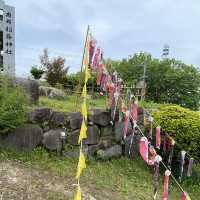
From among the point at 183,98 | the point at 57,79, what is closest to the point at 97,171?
the point at 57,79

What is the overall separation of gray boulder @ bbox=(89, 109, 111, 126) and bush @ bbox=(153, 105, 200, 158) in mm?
920

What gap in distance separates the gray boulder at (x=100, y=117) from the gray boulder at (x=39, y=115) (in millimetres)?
743

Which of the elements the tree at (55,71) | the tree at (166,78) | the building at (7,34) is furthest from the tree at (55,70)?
the tree at (166,78)

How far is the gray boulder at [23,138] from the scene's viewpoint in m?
5.03

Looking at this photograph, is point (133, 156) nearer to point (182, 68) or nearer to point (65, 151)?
point (65, 151)

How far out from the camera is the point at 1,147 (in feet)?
16.3

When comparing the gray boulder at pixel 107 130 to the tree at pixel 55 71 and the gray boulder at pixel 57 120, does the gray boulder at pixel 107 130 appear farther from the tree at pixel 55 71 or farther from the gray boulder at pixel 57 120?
the tree at pixel 55 71

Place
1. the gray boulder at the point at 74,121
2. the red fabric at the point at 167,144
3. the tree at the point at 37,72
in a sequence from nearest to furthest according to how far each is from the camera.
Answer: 1. the red fabric at the point at 167,144
2. the gray boulder at the point at 74,121
3. the tree at the point at 37,72

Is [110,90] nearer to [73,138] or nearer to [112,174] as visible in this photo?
[73,138]

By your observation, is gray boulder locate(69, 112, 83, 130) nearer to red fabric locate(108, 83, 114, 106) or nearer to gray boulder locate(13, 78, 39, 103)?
red fabric locate(108, 83, 114, 106)

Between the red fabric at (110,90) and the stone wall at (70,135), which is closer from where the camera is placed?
the stone wall at (70,135)

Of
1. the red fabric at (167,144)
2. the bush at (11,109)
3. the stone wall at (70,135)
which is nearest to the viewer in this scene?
the bush at (11,109)

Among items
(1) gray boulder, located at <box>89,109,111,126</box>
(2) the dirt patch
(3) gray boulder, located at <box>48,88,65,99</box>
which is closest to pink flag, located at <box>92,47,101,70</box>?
(1) gray boulder, located at <box>89,109,111,126</box>

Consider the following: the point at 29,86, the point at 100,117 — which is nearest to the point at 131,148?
the point at 100,117
